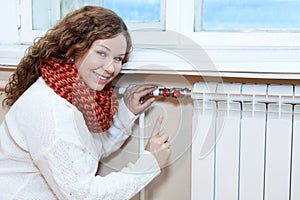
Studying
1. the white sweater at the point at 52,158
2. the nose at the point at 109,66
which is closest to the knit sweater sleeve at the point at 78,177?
the white sweater at the point at 52,158

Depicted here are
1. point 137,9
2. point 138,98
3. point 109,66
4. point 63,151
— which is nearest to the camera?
point 63,151

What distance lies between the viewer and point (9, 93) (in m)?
1.40

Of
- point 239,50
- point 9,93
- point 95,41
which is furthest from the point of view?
point 9,93

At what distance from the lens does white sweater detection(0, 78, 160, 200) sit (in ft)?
3.66

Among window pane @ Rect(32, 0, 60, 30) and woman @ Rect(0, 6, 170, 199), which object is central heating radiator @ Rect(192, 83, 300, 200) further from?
window pane @ Rect(32, 0, 60, 30)

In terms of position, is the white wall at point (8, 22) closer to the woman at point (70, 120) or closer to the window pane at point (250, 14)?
the woman at point (70, 120)

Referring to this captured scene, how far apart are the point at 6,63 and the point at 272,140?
2.90 feet

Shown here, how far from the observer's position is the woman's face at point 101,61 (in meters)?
1.18

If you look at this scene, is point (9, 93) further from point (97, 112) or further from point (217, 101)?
point (217, 101)

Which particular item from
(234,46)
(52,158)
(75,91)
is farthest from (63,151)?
(234,46)

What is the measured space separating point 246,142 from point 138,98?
0.34m

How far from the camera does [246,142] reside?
120 centimetres

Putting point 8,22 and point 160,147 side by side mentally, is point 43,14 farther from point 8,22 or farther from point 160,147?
point 160,147

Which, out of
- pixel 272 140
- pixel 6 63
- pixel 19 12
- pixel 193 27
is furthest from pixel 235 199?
pixel 19 12
